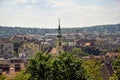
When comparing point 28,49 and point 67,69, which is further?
point 28,49

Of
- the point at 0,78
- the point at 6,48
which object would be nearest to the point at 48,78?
the point at 0,78

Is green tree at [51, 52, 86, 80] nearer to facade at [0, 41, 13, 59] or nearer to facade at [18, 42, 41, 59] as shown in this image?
facade at [18, 42, 41, 59]

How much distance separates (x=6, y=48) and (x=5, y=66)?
53294 millimetres

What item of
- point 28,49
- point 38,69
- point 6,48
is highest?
point 38,69

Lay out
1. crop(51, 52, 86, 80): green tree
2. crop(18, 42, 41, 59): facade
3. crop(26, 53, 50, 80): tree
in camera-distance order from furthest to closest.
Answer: crop(18, 42, 41, 59): facade < crop(26, 53, 50, 80): tree < crop(51, 52, 86, 80): green tree

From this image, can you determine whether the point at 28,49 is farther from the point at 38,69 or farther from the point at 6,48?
the point at 38,69

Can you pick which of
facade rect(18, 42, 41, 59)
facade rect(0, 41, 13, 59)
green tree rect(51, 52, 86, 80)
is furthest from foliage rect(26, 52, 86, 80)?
facade rect(0, 41, 13, 59)

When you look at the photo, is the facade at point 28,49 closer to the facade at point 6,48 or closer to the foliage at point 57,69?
the facade at point 6,48

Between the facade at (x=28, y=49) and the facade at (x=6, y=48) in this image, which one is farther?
the facade at (x=6, y=48)

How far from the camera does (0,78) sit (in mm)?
33531

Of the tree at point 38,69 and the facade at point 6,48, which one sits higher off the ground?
the tree at point 38,69

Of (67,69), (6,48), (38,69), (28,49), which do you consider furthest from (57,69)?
(28,49)

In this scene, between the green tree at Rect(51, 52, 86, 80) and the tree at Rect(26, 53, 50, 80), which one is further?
the tree at Rect(26, 53, 50, 80)

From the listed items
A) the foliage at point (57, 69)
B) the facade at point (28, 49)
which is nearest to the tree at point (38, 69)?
the foliage at point (57, 69)
